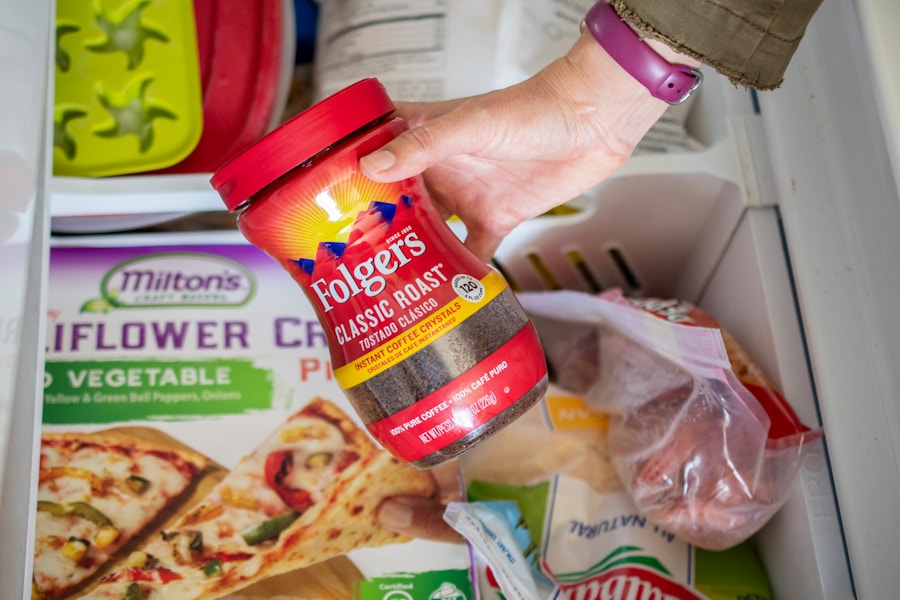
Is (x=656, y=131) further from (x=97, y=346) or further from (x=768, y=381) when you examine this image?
(x=97, y=346)

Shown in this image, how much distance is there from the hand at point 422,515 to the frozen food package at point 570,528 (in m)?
0.04

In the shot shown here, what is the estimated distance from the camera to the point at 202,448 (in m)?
0.80

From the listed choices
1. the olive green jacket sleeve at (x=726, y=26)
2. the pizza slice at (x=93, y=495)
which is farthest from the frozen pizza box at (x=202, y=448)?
the olive green jacket sleeve at (x=726, y=26)

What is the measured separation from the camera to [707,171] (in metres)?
0.85

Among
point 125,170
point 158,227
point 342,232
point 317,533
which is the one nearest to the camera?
point 342,232

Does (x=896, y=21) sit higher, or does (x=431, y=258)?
(x=896, y=21)

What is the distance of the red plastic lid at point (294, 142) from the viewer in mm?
579

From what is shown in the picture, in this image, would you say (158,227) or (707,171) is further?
Answer: (158,227)

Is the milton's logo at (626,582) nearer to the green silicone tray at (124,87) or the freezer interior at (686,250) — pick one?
the freezer interior at (686,250)

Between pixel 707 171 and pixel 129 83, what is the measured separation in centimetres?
65

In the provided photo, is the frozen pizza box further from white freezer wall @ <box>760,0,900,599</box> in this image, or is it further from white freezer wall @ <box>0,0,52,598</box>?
white freezer wall @ <box>760,0,900,599</box>

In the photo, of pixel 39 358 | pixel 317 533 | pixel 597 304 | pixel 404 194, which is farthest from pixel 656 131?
pixel 39 358

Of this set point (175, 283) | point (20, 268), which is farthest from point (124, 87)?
point (20, 268)

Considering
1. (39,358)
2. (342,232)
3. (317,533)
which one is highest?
(342,232)
